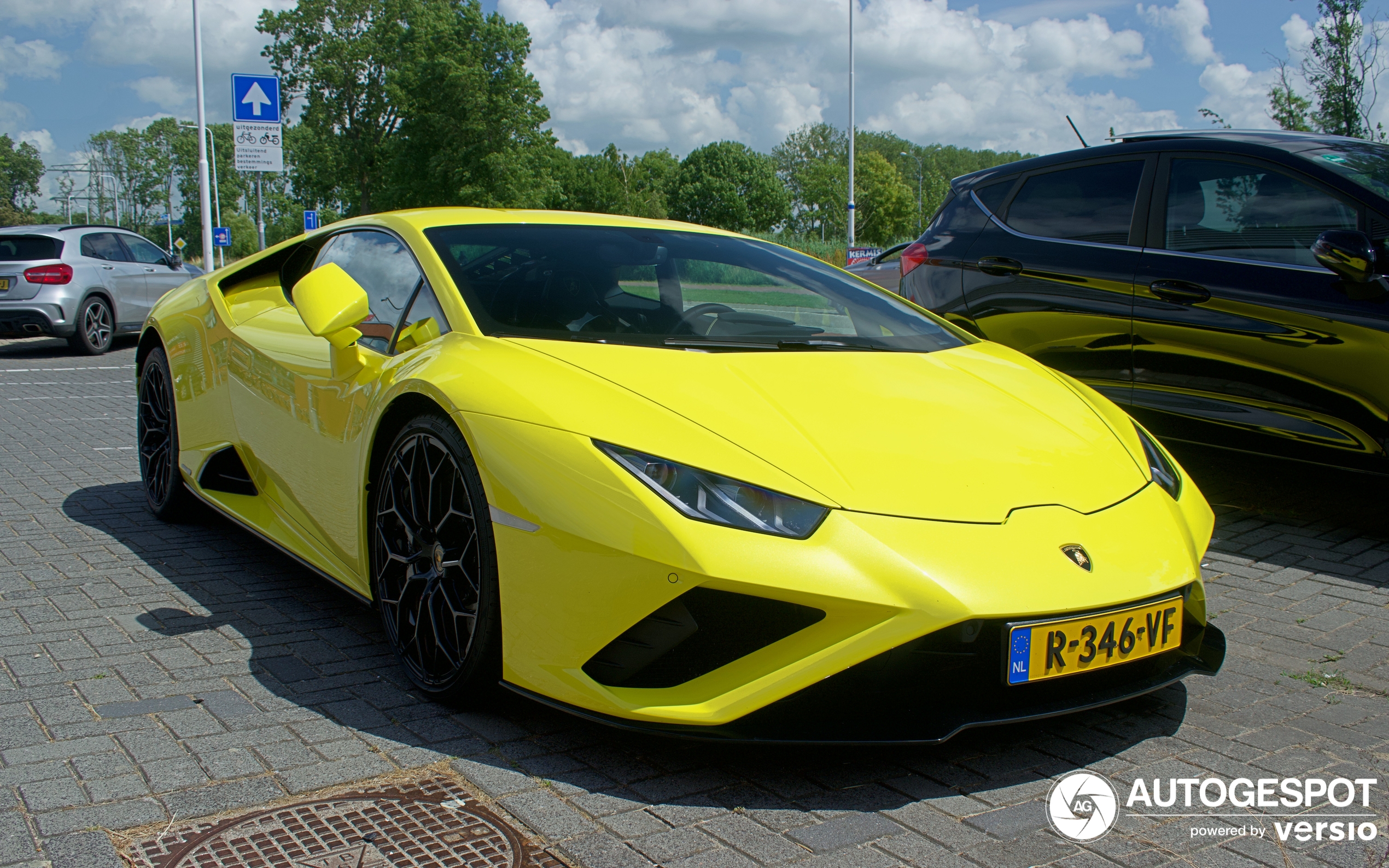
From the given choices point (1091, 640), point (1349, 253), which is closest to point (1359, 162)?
point (1349, 253)

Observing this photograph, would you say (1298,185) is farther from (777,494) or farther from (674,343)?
(777,494)

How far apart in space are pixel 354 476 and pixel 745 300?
1289 mm

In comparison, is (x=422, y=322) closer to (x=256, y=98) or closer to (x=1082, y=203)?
(x=1082, y=203)

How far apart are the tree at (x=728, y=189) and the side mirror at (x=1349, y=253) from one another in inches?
3646

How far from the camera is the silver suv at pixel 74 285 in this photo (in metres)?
13.3

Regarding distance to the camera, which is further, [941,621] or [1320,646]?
[1320,646]

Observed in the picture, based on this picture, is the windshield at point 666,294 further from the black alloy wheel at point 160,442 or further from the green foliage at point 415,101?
the green foliage at point 415,101

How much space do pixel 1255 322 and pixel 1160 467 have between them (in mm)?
1908

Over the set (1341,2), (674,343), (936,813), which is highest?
(1341,2)

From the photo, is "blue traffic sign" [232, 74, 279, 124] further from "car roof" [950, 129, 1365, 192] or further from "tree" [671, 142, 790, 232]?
"tree" [671, 142, 790, 232]

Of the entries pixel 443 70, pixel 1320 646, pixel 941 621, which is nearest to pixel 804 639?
pixel 941 621

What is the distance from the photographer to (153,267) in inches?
594

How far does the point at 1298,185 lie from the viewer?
4.59m

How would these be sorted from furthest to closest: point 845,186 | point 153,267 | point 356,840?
point 845,186, point 153,267, point 356,840
